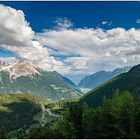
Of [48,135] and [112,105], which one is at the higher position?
[112,105]

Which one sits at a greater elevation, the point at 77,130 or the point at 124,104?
the point at 124,104

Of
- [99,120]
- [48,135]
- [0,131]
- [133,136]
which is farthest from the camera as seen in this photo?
[0,131]

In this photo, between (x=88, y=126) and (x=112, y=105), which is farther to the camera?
(x=88, y=126)

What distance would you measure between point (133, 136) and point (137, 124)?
215 inches

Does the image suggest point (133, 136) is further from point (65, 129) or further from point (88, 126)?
point (65, 129)

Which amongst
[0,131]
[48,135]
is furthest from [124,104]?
[0,131]

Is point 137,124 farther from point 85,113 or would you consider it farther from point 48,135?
point 48,135

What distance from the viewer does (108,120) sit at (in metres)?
76.0

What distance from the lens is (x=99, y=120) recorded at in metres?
79.9

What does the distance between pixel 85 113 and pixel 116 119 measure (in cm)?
1232

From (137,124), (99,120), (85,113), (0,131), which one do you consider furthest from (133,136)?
(0,131)

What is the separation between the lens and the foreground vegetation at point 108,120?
72.4 m

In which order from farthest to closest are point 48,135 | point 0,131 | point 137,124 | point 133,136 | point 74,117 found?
point 0,131
point 48,135
point 74,117
point 137,124
point 133,136

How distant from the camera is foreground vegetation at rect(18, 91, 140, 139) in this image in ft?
238
